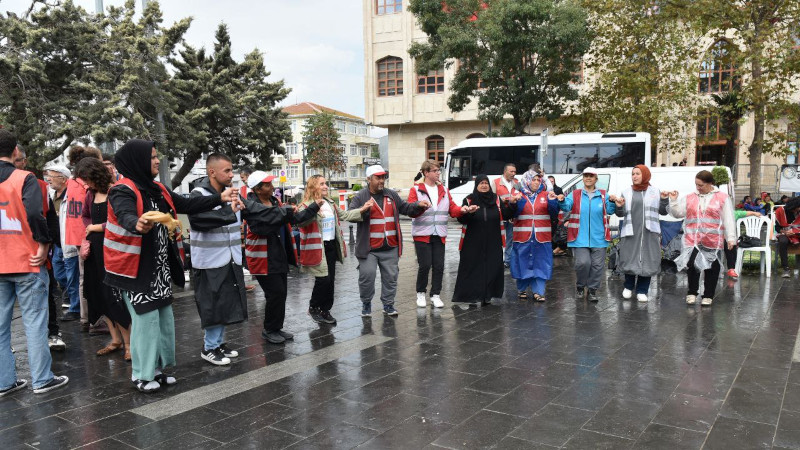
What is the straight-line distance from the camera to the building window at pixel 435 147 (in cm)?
3841

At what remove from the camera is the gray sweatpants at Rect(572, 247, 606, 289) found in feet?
25.5

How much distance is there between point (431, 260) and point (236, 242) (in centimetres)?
283

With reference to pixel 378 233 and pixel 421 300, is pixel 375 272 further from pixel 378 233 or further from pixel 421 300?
pixel 421 300

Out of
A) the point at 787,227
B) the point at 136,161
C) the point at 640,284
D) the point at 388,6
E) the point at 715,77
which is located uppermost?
the point at 388,6

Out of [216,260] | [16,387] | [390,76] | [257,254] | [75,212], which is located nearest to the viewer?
[16,387]

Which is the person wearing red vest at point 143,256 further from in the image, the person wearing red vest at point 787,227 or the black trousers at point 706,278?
the person wearing red vest at point 787,227

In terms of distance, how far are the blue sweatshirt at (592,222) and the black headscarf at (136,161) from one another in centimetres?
515

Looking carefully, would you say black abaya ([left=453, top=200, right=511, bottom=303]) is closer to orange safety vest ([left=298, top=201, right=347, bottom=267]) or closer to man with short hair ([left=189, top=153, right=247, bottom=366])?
orange safety vest ([left=298, top=201, right=347, bottom=267])

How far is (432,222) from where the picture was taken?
7.21 m

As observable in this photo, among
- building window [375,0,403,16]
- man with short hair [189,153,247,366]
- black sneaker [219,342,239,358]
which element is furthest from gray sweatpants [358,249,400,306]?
building window [375,0,403,16]

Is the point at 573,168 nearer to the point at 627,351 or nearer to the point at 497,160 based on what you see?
the point at 497,160

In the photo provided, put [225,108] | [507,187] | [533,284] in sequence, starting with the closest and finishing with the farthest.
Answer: [533,284]
[507,187]
[225,108]

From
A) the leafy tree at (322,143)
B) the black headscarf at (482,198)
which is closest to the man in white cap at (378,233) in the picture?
the black headscarf at (482,198)

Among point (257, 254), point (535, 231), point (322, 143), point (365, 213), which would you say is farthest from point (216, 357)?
point (322, 143)
